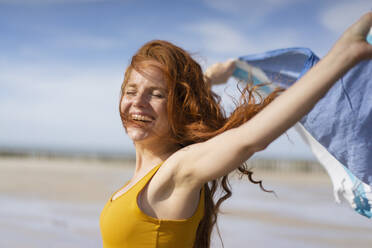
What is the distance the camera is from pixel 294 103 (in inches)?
59.0

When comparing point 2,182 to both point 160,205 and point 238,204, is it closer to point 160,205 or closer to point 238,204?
point 238,204

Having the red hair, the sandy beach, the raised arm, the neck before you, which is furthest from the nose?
the sandy beach

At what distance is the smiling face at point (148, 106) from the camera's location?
2.17 metres

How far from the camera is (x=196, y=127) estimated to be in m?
2.15

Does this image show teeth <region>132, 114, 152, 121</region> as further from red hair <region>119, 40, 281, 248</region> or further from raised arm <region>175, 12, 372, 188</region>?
raised arm <region>175, 12, 372, 188</region>

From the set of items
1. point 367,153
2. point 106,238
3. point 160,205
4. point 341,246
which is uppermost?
point 367,153

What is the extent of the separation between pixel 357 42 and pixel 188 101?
0.94 meters

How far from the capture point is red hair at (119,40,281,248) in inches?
84.2

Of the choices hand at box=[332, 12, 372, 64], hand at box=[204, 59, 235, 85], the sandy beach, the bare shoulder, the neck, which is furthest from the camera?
the sandy beach

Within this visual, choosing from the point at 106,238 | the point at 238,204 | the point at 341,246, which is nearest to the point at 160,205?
the point at 106,238

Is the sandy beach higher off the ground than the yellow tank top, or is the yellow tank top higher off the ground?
the yellow tank top

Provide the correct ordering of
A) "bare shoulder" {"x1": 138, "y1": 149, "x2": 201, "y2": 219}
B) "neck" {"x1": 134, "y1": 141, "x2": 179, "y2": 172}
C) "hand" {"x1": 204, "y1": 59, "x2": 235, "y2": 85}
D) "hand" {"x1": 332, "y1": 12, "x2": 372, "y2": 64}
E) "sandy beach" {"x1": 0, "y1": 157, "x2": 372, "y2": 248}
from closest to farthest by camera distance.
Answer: "hand" {"x1": 332, "y1": 12, "x2": 372, "y2": 64} < "bare shoulder" {"x1": 138, "y1": 149, "x2": 201, "y2": 219} < "neck" {"x1": 134, "y1": 141, "x2": 179, "y2": 172} < "hand" {"x1": 204, "y1": 59, "x2": 235, "y2": 85} < "sandy beach" {"x1": 0, "y1": 157, "x2": 372, "y2": 248}

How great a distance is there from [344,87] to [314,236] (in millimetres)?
5968

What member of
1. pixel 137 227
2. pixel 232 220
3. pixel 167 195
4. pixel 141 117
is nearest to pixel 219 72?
pixel 141 117
